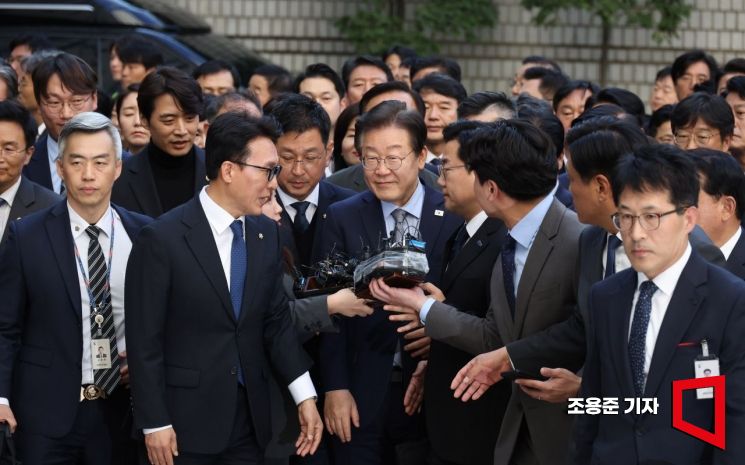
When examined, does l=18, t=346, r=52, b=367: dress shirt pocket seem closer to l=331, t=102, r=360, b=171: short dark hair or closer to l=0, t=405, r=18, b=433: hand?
l=0, t=405, r=18, b=433: hand

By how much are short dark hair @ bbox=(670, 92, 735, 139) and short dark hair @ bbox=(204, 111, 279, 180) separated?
319 cm

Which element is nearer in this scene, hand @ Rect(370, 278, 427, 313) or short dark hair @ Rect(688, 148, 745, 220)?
hand @ Rect(370, 278, 427, 313)

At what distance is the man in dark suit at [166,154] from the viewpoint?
722 centimetres

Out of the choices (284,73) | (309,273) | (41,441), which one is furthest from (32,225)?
(284,73)

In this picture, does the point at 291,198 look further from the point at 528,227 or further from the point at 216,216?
the point at 528,227

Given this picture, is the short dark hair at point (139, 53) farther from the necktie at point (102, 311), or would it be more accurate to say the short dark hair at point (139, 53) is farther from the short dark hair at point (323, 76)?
the necktie at point (102, 311)

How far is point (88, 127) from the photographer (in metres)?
5.82

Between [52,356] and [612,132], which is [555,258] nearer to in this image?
[612,132]

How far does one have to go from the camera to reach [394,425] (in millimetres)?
6453

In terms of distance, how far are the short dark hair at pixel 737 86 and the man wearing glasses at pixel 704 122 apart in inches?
43.0

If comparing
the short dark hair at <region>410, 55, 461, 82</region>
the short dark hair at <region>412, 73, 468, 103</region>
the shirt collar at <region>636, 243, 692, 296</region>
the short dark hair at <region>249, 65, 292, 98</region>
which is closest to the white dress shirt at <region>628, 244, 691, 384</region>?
the shirt collar at <region>636, 243, 692, 296</region>

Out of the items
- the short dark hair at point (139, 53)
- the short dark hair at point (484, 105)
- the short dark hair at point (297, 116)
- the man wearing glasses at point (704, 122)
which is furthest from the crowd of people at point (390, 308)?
the short dark hair at point (139, 53)

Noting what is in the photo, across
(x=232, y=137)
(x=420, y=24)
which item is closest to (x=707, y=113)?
(x=232, y=137)

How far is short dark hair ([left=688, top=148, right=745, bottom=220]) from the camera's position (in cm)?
587
